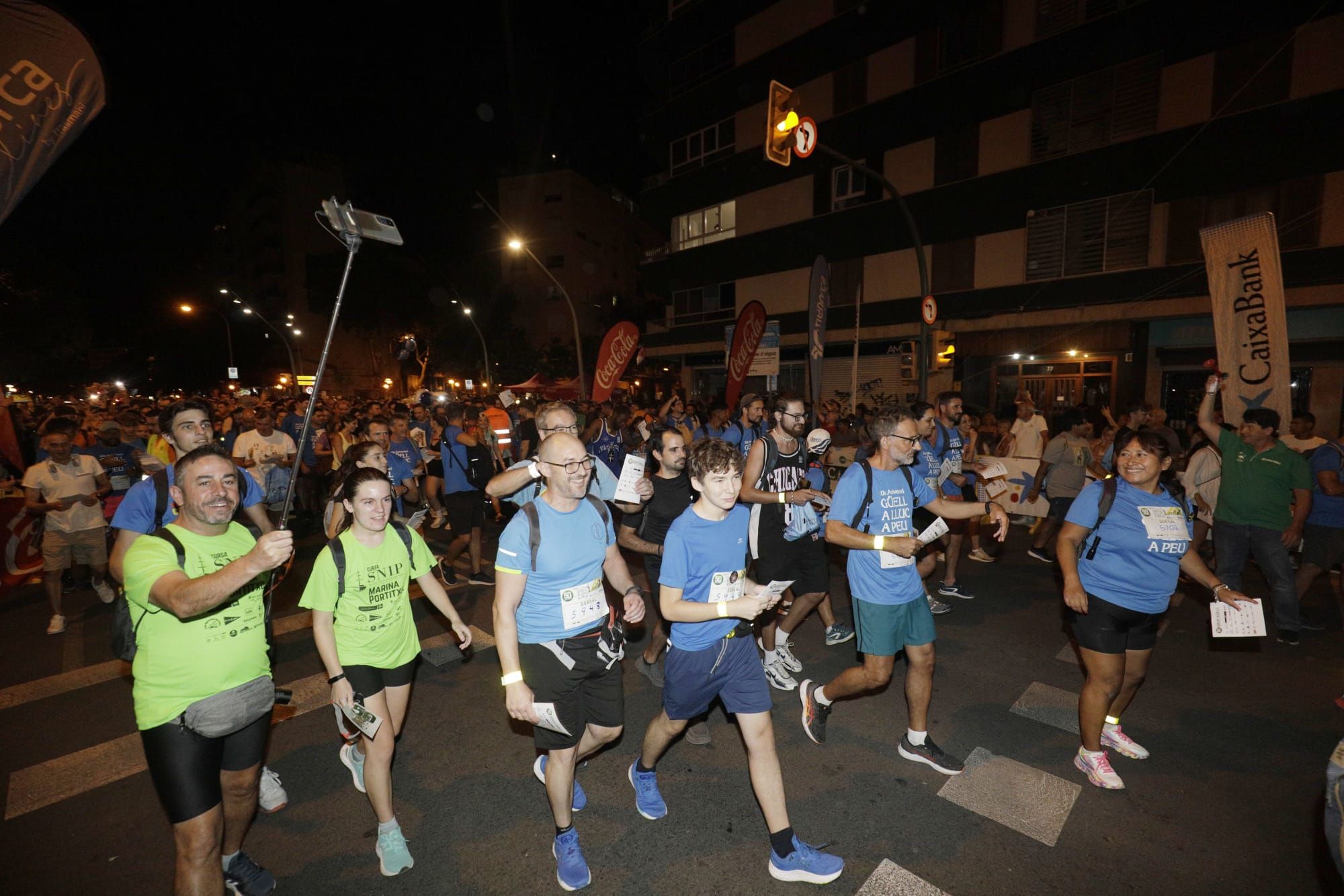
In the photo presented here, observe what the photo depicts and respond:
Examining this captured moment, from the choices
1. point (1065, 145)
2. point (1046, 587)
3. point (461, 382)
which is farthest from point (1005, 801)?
point (461, 382)

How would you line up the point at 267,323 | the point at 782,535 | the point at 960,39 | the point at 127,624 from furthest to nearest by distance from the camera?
1. the point at 267,323
2. the point at 960,39
3. the point at 782,535
4. the point at 127,624

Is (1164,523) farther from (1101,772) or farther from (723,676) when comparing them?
(723,676)

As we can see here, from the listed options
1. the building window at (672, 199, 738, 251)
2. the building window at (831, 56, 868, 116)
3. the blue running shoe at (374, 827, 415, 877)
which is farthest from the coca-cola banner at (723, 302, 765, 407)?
the building window at (672, 199, 738, 251)

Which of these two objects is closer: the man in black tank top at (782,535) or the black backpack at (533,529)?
the black backpack at (533,529)

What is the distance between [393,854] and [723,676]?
185cm

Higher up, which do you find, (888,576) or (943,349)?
Result: (943,349)

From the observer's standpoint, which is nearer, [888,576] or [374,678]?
[374,678]

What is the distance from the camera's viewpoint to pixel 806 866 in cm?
289

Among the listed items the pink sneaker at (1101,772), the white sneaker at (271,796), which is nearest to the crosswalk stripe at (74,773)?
the white sneaker at (271,796)

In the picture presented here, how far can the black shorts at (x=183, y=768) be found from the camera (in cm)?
235

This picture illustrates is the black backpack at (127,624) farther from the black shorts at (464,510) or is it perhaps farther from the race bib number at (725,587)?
the black shorts at (464,510)

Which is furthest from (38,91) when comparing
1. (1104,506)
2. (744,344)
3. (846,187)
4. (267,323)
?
(267,323)

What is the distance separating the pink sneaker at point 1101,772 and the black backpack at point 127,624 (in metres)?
4.82

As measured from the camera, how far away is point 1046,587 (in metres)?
7.13
